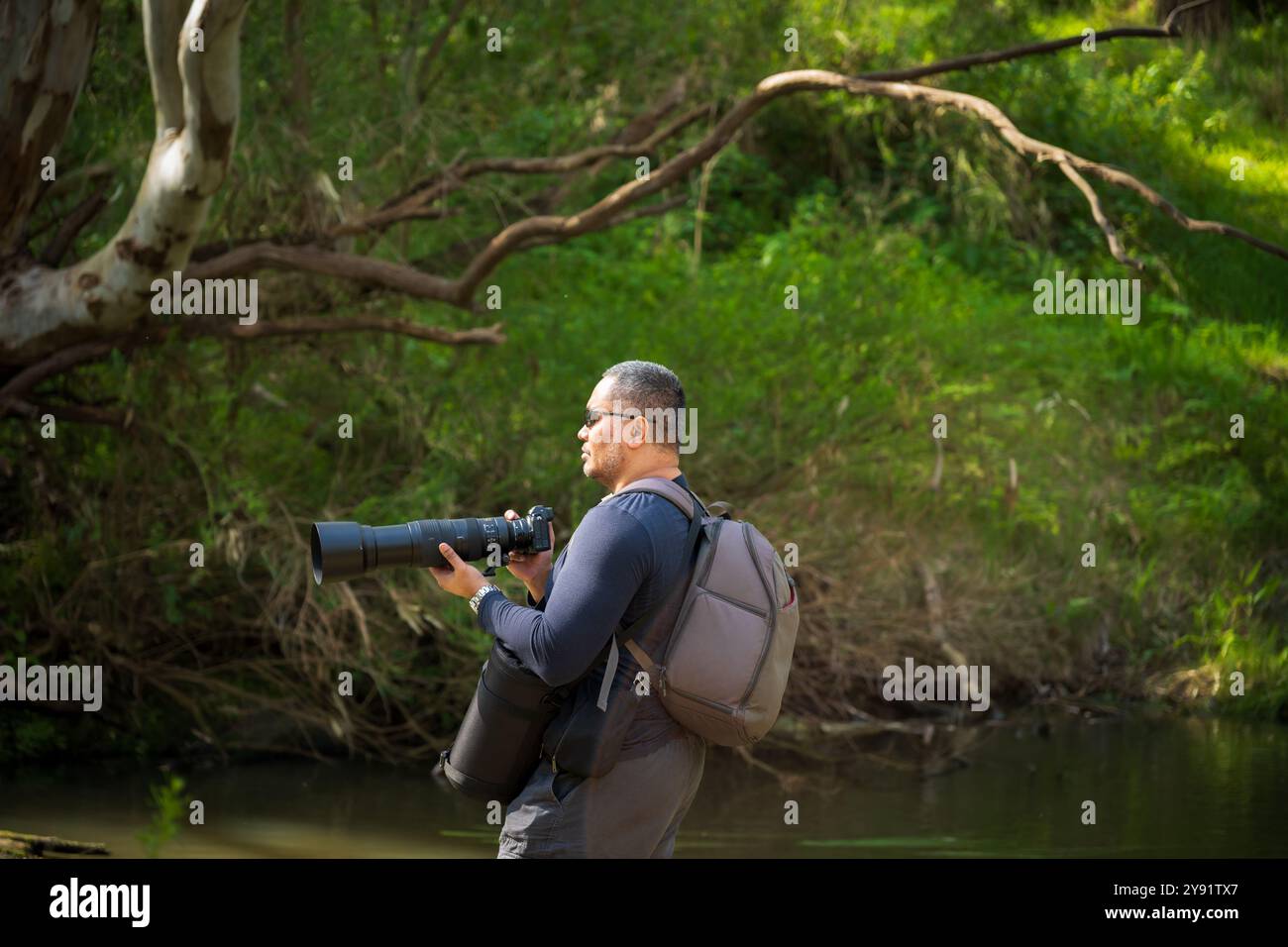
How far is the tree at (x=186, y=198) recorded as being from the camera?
6547mm

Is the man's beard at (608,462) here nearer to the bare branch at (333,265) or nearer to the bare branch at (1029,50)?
the bare branch at (1029,50)

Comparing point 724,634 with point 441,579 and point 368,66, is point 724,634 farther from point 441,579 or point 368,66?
point 368,66

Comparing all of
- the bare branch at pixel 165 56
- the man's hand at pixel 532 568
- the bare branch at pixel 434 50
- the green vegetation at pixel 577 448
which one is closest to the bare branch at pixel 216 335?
the green vegetation at pixel 577 448

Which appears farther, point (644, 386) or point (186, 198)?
point (186, 198)

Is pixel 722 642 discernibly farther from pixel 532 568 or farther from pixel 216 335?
pixel 216 335

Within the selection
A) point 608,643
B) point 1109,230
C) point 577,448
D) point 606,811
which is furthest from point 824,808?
point 608,643

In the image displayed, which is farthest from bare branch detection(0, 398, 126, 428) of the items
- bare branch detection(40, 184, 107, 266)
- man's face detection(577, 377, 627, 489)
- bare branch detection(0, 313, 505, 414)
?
man's face detection(577, 377, 627, 489)

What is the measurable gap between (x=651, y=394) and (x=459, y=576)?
56cm

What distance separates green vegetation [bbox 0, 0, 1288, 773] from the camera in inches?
341

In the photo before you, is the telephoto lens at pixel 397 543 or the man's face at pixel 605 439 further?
the telephoto lens at pixel 397 543

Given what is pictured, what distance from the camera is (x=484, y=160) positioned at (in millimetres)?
8562

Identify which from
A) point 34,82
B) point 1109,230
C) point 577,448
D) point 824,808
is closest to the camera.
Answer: point 1109,230

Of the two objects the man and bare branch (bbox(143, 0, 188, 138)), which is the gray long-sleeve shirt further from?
bare branch (bbox(143, 0, 188, 138))

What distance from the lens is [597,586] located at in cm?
314
